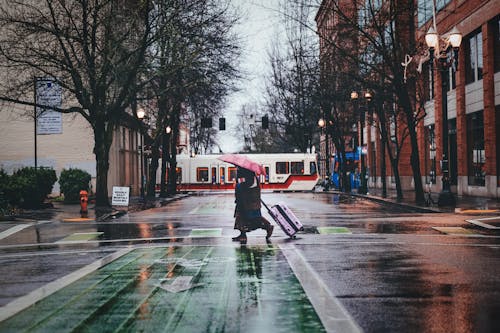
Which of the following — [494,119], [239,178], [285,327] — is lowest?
[285,327]

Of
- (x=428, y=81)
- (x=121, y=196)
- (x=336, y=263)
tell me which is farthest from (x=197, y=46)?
(x=336, y=263)

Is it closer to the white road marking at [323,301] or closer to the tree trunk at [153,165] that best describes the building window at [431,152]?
the tree trunk at [153,165]

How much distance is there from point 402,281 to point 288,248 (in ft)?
17.2

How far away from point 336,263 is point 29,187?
925 inches

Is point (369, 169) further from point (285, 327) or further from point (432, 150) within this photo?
point (285, 327)

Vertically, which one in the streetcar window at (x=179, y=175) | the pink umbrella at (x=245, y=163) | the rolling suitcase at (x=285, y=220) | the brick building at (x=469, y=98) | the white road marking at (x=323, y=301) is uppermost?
the brick building at (x=469, y=98)

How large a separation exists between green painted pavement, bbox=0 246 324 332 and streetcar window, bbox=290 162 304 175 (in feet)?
175

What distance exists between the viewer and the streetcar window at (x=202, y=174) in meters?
68.5

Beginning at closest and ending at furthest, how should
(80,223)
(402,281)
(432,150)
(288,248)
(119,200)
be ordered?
(402,281) → (288,248) → (80,223) → (119,200) → (432,150)

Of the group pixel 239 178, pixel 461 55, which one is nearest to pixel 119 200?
pixel 239 178

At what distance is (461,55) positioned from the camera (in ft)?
137

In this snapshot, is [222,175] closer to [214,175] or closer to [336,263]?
[214,175]

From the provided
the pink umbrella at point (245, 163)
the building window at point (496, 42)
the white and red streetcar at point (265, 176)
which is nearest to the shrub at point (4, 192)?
the pink umbrella at point (245, 163)

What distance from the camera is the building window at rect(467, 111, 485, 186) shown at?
126 feet
